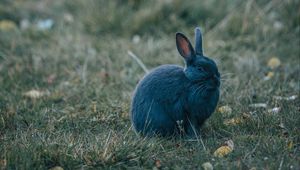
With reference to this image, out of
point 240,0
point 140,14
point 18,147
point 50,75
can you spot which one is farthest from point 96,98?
point 240,0

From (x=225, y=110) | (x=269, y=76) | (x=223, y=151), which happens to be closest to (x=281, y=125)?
(x=225, y=110)

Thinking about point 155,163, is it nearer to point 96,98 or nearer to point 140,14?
point 96,98

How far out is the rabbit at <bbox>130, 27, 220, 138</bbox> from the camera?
409 centimetres

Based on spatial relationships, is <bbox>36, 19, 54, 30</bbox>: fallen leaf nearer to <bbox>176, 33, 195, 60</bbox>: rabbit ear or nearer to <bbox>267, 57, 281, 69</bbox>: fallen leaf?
<bbox>267, 57, 281, 69</bbox>: fallen leaf

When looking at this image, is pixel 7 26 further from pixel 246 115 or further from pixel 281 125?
pixel 281 125

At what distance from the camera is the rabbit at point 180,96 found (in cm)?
409

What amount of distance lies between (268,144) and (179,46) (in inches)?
35.7

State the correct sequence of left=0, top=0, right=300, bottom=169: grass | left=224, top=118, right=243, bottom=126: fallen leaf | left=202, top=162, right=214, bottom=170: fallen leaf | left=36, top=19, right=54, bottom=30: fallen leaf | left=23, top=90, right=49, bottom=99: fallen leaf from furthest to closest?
left=36, top=19, right=54, bottom=30: fallen leaf
left=23, top=90, right=49, bottom=99: fallen leaf
left=224, top=118, right=243, bottom=126: fallen leaf
left=0, top=0, right=300, bottom=169: grass
left=202, top=162, right=214, bottom=170: fallen leaf

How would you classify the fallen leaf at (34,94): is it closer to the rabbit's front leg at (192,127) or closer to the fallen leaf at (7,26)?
the rabbit's front leg at (192,127)

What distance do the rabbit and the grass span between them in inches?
5.5

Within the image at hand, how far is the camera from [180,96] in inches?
163

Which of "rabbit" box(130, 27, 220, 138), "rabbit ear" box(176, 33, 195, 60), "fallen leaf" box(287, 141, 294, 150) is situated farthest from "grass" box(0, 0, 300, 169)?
"rabbit ear" box(176, 33, 195, 60)

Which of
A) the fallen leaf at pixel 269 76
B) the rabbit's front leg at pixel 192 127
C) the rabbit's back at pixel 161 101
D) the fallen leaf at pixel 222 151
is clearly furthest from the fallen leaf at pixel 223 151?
the fallen leaf at pixel 269 76

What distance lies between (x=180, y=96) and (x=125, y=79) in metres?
1.67
